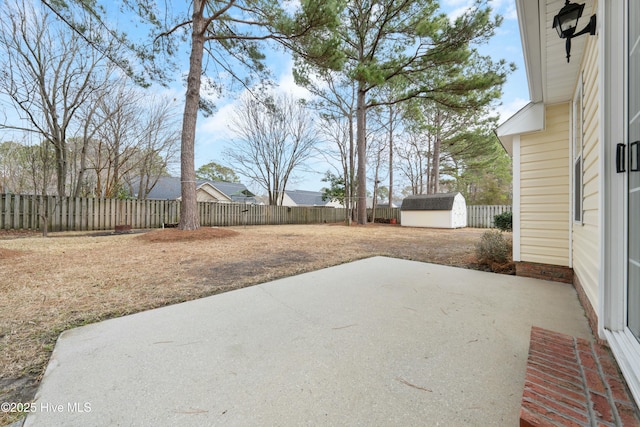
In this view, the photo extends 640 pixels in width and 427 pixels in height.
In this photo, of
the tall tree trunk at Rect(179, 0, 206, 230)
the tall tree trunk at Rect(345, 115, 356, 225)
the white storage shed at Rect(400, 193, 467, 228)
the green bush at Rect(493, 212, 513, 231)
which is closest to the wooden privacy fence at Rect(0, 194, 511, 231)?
the white storage shed at Rect(400, 193, 467, 228)

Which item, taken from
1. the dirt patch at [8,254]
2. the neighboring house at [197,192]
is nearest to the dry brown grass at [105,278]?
the dirt patch at [8,254]

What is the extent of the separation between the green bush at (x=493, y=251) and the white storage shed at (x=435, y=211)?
9.58 metres

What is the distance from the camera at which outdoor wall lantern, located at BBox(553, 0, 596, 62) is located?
1.72 m

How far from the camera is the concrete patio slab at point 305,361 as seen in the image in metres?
1.04

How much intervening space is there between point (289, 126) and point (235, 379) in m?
17.2

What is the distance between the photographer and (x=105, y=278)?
296cm

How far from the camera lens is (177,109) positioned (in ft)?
39.3

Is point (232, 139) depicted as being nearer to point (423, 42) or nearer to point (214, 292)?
point (423, 42)

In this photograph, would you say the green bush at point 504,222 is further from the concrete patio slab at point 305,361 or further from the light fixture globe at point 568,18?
the light fixture globe at point 568,18

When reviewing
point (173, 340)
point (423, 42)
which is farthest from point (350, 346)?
point (423, 42)

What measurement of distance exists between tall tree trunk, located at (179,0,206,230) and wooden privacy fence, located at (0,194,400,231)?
3.67 metres

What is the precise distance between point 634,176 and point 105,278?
15.1ft

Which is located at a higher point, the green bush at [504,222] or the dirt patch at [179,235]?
the green bush at [504,222]

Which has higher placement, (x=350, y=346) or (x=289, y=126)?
(x=289, y=126)
